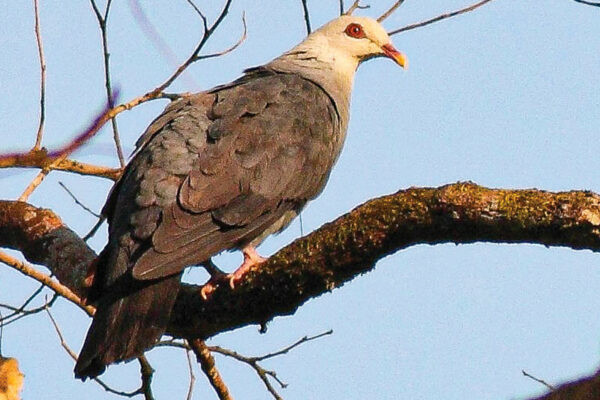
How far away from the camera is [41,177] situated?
4547 mm

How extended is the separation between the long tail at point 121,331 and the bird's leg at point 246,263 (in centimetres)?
30

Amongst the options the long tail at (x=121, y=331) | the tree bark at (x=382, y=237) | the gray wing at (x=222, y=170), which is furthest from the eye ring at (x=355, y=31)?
the long tail at (x=121, y=331)

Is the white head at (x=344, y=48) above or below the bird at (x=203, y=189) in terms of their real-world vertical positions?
above

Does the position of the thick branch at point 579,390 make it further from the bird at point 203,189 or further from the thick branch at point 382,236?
the bird at point 203,189

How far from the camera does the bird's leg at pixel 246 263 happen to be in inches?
135

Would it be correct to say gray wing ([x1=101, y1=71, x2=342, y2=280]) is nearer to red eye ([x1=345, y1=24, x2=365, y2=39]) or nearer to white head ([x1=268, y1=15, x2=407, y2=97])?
white head ([x1=268, y1=15, x2=407, y2=97])

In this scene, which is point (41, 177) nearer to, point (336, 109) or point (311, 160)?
point (311, 160)

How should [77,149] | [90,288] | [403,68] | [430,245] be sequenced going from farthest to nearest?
[403,68] → [90,288] → [430,245] → [77,149]

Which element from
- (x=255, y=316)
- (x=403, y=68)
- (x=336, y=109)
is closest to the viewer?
(x=255, y=316)

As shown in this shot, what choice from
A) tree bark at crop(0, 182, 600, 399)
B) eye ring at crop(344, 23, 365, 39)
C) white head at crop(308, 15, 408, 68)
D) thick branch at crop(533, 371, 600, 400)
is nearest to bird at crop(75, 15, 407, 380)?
tree bark at crop(0, 182, 600, 399)

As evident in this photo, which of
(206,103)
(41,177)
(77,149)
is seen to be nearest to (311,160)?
(206,103)

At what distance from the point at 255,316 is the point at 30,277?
4.78ft

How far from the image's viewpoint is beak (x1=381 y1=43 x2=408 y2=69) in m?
6.38

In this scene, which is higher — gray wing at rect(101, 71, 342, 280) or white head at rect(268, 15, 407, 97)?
white head at rect(268, 15, 407, 97)
